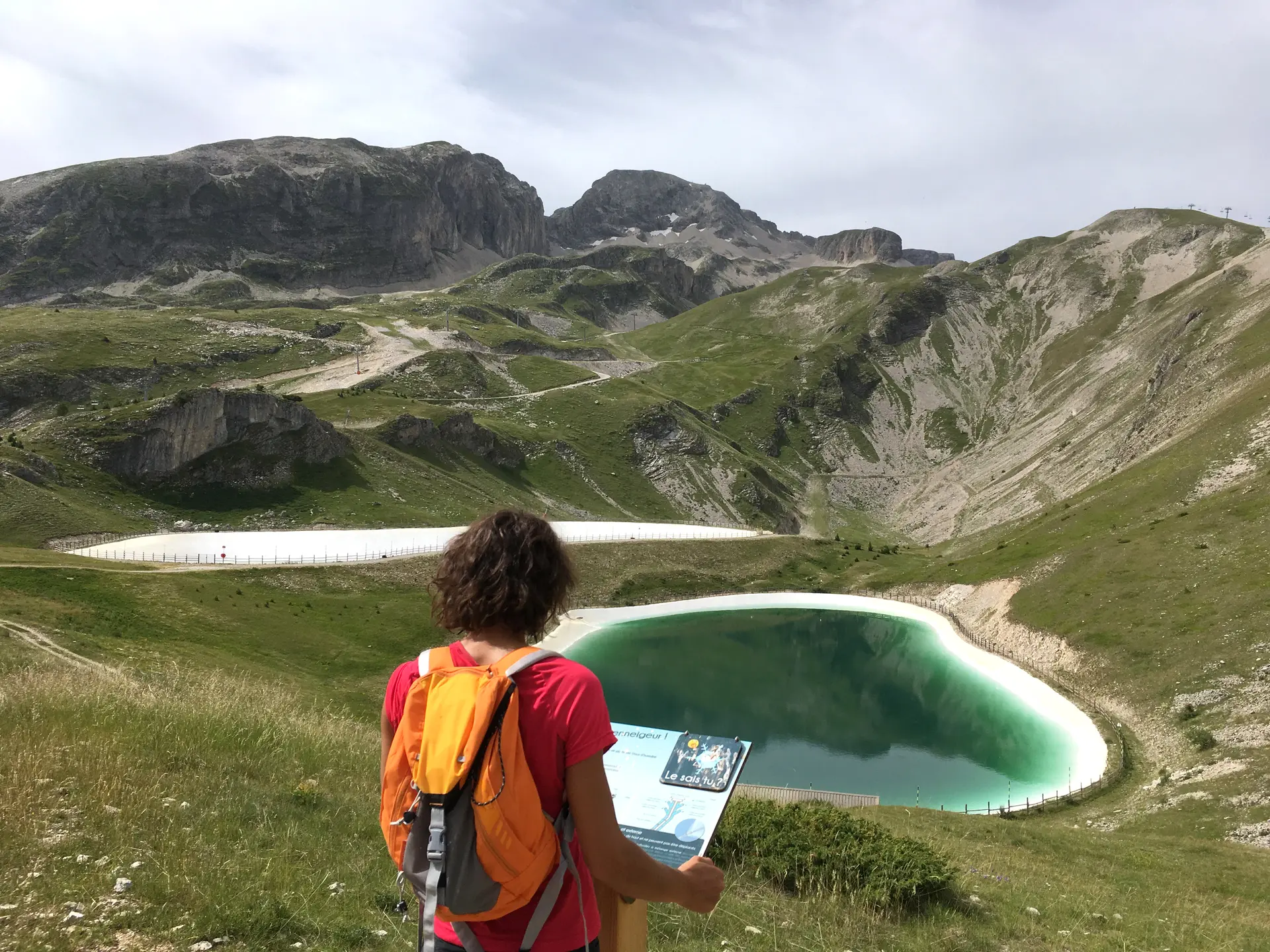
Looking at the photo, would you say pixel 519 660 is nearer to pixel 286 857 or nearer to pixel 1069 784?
pixel 286 857

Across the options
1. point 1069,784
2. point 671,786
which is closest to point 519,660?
point 671,786

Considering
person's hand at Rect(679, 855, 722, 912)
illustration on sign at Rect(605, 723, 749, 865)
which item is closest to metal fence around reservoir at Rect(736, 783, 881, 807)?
illustration on sign at Rect(605, 723, 749, 865)

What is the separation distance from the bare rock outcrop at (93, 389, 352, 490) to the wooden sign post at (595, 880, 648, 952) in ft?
307

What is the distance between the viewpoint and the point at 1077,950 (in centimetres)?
1203

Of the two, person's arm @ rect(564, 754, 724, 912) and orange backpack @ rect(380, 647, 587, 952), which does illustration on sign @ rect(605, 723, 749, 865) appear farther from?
orange backpack @ rect(380, 647, 587, 952)

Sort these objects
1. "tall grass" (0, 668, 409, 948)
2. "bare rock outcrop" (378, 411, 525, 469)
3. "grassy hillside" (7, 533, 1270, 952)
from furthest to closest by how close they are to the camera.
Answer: "bare rock outcrop" (378, 411, 525, 469)
"grassy hillside" (7, 533, 1270, 952)
"tall grass" (0, 668, 409, 948)

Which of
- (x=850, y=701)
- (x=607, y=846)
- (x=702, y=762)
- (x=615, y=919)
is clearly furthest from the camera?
(x=850, y=701)

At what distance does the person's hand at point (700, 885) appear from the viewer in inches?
201

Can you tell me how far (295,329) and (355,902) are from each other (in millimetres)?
173962

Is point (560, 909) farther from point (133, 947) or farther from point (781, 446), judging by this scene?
point (781, 446)

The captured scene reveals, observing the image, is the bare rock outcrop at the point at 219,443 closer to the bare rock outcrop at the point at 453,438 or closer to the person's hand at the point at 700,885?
the bare rock outcrop at the point at 453,438

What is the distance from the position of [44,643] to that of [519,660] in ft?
127

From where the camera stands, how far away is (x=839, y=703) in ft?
201

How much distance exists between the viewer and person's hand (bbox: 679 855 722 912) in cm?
509
